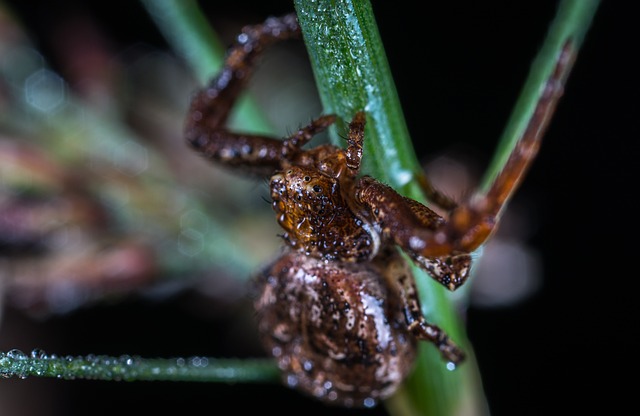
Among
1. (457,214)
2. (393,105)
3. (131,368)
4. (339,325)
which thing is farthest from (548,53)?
(131,368)

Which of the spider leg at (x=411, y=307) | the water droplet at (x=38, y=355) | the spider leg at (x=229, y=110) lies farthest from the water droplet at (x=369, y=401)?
the water droplet at (x=38, y=355)

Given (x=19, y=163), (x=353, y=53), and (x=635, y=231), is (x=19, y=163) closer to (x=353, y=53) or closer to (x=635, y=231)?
(x=353, y=53)

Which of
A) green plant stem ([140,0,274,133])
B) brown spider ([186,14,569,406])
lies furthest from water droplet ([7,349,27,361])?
green plant stem ([140,0,274,133])

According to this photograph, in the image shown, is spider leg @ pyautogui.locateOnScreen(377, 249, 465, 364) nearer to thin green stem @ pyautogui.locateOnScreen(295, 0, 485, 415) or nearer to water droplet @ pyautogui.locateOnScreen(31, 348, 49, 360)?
thin green stem @ pyautogui.locateOnScreen(295, 0, 485, 415)

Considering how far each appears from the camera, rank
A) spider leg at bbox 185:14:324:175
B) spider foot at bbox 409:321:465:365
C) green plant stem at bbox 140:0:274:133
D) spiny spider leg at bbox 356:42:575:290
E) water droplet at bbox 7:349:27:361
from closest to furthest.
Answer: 1. spiny spider leg at bbox 356:42:575:290
2. water droplet at bbox 7:349:27:361
3. spider foot at bbox 409:321:465:365
4. spider leg at bbox 185:14:324:175
5. green plant stem at bbox 140:0:274:133

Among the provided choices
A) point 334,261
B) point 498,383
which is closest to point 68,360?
point 334,261

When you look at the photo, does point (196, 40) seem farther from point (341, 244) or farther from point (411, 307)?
point (411, 307)
